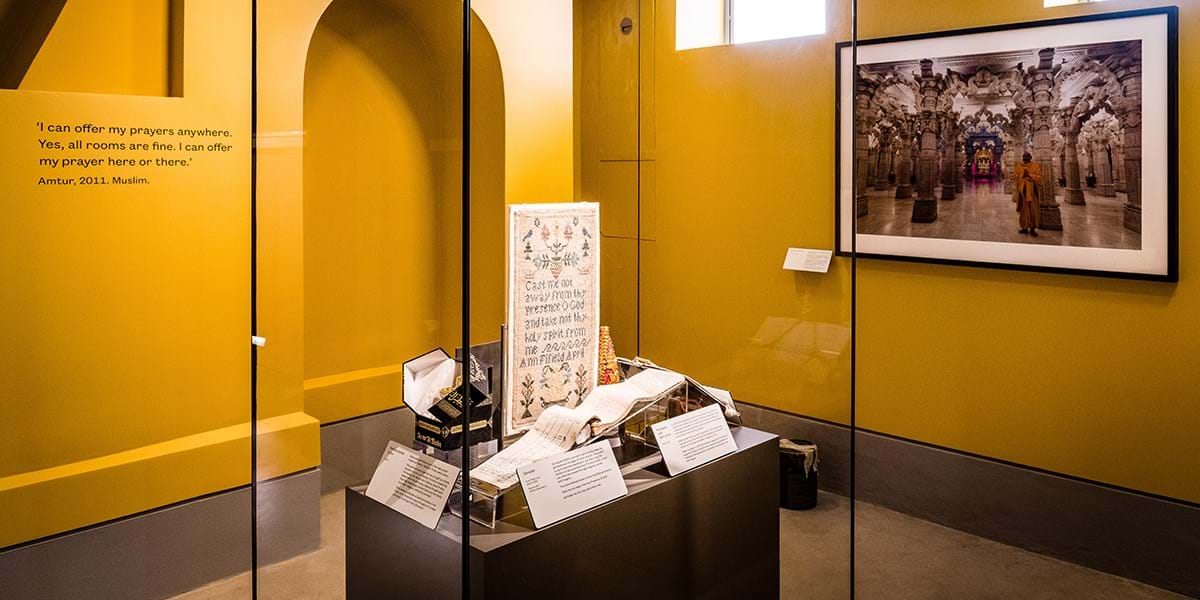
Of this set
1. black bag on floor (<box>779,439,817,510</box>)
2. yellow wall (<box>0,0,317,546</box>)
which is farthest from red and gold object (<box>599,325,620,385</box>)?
yellow wall (<box>0,0,317,546</box>)

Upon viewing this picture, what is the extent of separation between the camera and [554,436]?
1521 millimetres

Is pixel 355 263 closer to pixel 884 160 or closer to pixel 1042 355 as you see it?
pixel 884 160

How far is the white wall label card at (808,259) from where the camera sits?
175cm

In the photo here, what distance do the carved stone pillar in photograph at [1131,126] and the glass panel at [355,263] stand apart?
2551 millimetres

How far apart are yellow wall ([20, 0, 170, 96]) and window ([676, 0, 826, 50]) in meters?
1.89

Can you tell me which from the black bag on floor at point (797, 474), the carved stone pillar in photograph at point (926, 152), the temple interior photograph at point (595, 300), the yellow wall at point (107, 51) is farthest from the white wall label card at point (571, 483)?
the carved stone pillar in photograph at point (926, 152)

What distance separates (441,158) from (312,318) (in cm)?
50

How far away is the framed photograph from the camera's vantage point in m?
2.90

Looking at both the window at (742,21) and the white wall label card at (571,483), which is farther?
the window at (742,21)

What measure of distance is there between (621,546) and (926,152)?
2558 millimetres

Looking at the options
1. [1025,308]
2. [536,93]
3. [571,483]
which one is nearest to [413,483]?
[571,483]

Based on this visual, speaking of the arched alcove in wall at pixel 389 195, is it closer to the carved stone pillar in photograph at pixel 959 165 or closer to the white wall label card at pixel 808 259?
the white wall label card at pixel 808 259

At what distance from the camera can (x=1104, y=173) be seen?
9.95 ft

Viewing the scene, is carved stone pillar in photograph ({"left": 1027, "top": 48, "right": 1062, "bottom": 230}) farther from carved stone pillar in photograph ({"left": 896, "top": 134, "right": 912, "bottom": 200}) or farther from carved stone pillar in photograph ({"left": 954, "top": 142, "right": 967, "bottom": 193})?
carved stone pillar in photograph ({"left": 896, "top": 134, "right": 912, "bottom": 200})
